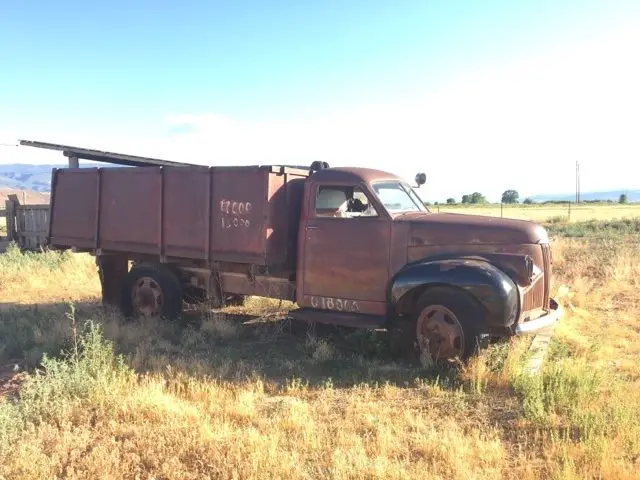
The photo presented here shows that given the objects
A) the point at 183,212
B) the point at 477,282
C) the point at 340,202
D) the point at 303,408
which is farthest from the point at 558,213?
the point at 303,408

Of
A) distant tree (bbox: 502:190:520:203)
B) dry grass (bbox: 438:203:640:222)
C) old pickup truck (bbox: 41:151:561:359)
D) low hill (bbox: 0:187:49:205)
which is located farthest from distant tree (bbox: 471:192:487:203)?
old pickup truck (bbox: 41:151:561:359)

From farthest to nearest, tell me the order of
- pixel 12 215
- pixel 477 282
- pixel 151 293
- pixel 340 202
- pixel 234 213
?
1. pixel 12 215
2. pixel 151 293
3. pixel 234 213
4. pixel 340 202
5. pixel 477 282

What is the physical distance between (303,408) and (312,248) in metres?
2.44

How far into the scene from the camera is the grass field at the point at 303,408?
383 centimetres

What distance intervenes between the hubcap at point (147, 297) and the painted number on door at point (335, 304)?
9.04ft

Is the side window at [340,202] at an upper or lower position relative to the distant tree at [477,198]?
lower

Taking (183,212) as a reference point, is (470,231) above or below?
below

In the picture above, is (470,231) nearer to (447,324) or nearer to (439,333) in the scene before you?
(447,324)

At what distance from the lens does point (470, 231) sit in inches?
241

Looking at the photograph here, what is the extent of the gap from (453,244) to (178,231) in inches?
155

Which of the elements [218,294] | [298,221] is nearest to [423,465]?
[298,221]

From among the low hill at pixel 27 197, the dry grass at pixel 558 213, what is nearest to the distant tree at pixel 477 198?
the dry grass at pixel 558 213

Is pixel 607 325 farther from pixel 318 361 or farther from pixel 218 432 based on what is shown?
pixel 218 432

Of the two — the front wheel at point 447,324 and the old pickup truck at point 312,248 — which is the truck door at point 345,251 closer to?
the old pickup truck at point 312,248
